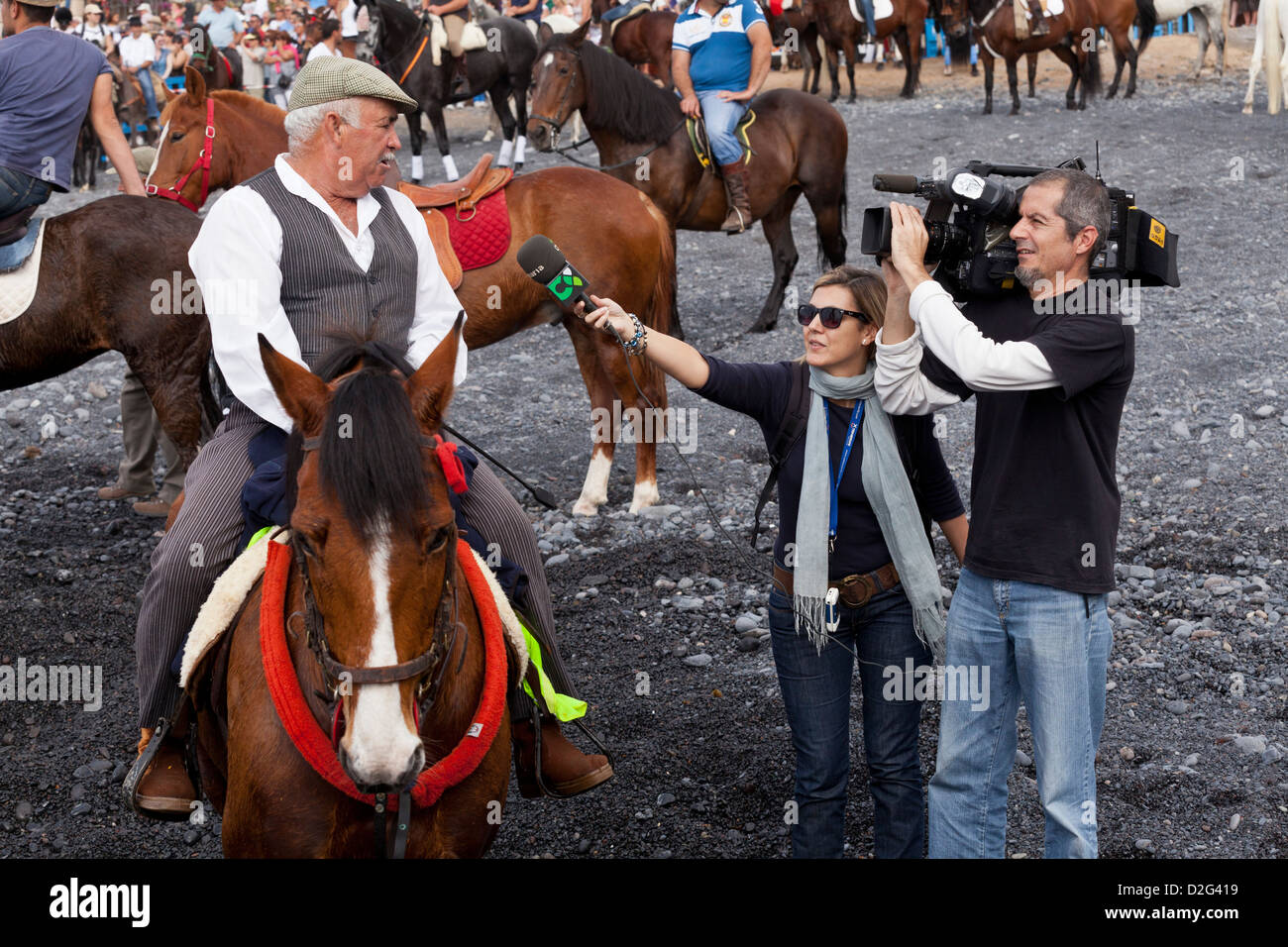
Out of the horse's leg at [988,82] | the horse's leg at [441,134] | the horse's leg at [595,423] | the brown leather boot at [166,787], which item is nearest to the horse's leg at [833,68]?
the horse's leg at [988,82]

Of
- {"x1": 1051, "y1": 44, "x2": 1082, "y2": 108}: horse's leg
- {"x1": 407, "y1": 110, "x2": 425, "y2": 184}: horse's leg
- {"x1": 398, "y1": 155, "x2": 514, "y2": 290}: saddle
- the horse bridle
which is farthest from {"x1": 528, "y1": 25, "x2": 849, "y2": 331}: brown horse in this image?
{"x1": 1051, "y1": 44, "x2": 1082, "y2": 108}: horse's leg

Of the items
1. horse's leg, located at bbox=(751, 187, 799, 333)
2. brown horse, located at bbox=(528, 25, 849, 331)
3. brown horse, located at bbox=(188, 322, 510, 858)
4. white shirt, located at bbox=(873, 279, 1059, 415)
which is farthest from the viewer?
horse's leg, located at bbox=(751, 187, 799, 333)

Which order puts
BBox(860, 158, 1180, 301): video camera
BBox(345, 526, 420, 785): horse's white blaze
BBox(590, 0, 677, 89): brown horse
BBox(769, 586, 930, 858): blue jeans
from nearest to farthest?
BBox(345, 526, 420, 785): horse's white blaze < BBox(860, 158, 1180, 301): video camera < BBox(769, 586, 930, 858): blue jeans < BBox(590, 0, 677, 89): brown horse

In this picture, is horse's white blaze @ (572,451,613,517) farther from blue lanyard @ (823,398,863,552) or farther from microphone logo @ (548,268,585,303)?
microphone logo @ (548,268,585,303)

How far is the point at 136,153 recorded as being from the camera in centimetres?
1157

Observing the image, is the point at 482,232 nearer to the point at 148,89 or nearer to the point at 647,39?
the point at 647,39

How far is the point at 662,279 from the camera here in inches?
318

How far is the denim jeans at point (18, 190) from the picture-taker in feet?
21.5

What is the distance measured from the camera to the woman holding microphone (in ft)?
11.6

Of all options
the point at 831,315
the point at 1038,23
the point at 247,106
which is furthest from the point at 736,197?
the point at 1038,23

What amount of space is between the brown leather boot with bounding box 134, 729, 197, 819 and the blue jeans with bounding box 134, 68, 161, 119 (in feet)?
60.4

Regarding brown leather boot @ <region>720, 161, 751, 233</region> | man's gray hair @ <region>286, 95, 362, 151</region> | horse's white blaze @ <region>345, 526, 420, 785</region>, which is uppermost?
man's gray hair @ <region>286, 95, 362, 151</region>

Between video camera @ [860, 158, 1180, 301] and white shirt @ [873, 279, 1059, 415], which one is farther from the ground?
video camera @ [860, 158, 1180, 301]

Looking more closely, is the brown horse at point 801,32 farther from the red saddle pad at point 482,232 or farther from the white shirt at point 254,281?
the white shirt at point 254,281
